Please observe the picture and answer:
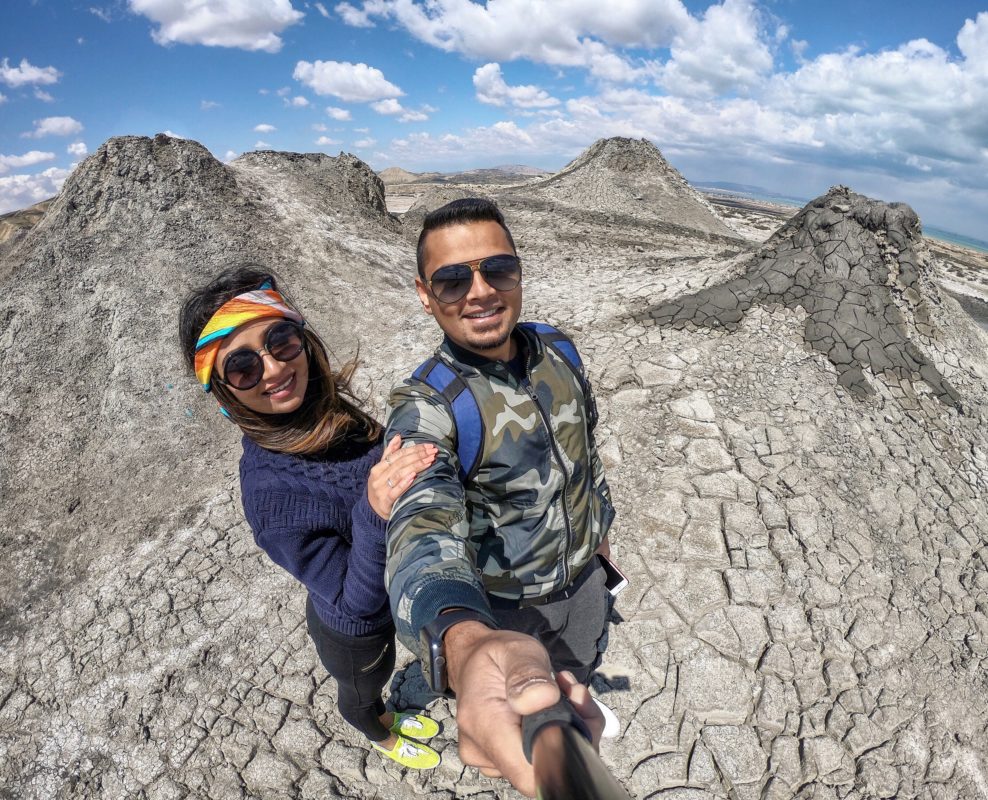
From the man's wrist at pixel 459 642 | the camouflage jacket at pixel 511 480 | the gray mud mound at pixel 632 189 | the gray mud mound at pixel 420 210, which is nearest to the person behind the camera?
the man's wrist at pixel 459 642

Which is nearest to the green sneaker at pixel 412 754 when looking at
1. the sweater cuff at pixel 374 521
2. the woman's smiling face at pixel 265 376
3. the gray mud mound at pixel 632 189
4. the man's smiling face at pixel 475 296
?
the sweater cuff at pixel 374 521

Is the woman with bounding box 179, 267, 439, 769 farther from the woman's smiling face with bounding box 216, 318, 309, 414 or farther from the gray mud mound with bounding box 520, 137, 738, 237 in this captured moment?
the gray mud mound with bounding box 520, 137, 738, 237

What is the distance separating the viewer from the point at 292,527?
5.54 feet

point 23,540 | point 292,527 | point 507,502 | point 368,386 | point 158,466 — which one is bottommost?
point 23,540

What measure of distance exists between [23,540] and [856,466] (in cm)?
721

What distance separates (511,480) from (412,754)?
1.94 metres

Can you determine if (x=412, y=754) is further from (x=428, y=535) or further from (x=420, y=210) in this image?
(x=420, y=210)

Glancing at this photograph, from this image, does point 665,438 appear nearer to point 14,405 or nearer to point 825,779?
point 825,779

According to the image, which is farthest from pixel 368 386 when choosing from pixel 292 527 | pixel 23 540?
pixel 292 527

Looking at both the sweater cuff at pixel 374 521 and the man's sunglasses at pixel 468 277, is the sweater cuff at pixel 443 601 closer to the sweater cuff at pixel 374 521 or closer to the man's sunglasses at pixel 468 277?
the sweater cuff at pixel 374 521

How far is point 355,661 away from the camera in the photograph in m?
1.96

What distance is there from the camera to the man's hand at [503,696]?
2.70ft

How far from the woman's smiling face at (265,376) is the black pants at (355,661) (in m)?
0.76

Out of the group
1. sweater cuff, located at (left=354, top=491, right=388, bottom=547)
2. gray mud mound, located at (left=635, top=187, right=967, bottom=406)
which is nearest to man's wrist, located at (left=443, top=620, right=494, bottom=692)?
sweater cuff, located at (left=354, top=491, right=388, bottom=547)
